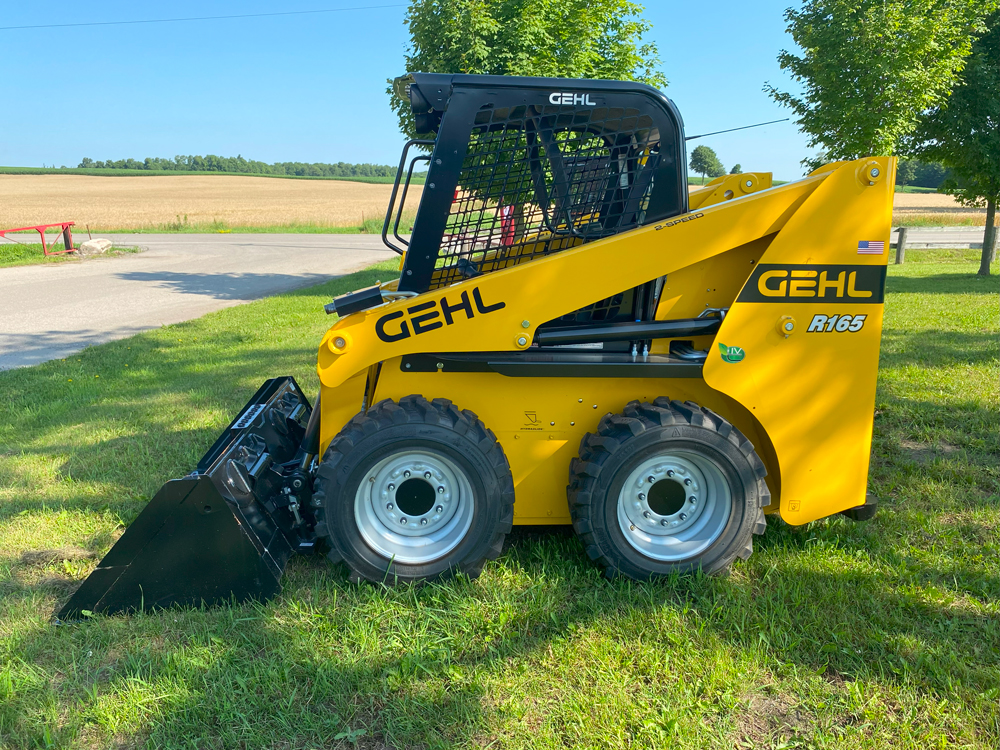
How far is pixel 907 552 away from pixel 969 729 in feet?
4.07

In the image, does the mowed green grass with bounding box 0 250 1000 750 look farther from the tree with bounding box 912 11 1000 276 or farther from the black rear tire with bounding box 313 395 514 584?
the tree with bounding box 912 11 1000 276

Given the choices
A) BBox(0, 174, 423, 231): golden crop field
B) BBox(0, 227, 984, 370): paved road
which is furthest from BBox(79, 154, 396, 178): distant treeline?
BBox(0, 227, 984, 370): paved road

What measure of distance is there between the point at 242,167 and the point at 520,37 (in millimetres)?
96030

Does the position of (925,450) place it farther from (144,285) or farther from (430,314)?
(144,285)

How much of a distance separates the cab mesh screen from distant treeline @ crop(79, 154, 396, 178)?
9423 cm

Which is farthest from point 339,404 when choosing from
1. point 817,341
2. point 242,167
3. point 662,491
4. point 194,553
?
point 242,167

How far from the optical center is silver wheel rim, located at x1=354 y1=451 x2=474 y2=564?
3205 millimetres

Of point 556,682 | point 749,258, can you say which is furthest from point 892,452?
point 556,682

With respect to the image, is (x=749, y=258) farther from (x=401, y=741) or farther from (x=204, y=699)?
(x=204, y=699)

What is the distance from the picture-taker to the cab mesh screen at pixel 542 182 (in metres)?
3.18

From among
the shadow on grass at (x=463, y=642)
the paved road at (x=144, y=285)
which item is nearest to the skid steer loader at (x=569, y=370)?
the shadow on grass at (x=463, y=642)

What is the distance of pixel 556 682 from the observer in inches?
104

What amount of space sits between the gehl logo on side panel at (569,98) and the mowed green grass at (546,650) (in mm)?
2123

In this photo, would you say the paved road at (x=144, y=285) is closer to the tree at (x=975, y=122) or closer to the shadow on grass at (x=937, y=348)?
the shadow on grass at (x=937, y=348)
